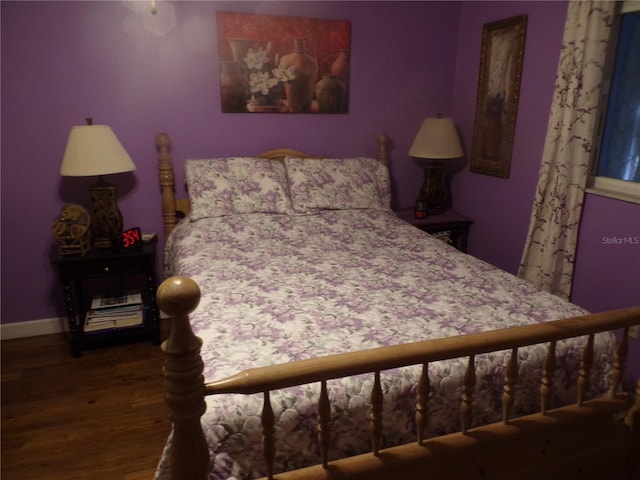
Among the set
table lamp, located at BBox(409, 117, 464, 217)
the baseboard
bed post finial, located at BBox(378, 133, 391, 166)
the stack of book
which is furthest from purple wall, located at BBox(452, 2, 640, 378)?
the baseboard

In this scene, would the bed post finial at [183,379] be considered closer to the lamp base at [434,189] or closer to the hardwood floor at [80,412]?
the hardwood floor at [80,412]

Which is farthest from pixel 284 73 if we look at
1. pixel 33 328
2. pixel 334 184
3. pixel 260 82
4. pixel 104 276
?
pixel 33 328

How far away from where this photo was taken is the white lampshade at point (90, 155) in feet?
7.69

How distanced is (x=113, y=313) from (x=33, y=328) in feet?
2.02

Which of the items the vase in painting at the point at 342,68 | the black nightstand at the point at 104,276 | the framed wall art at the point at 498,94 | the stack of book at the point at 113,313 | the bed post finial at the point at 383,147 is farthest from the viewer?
the bed post finial at the point at 383,147

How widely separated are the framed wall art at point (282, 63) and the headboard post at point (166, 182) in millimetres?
449

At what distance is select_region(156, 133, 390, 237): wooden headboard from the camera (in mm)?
2781

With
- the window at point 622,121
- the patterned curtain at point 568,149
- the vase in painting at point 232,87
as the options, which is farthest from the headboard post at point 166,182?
the window at point 622,121

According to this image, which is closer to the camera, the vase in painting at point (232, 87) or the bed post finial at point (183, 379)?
the bed post finial at point (183, 379)

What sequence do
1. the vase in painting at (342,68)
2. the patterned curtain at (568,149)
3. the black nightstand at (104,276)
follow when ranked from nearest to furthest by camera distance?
Answer: the patterned curtain at (568,149) → the black nightstand at (104,276) → the vase in painting at (342,68)

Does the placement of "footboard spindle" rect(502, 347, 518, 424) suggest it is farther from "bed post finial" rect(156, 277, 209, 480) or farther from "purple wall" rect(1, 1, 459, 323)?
"purple wall" rect(1, 1, 459, 323)

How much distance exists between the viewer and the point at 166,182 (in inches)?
111

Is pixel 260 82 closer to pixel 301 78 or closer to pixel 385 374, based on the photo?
pixel 301 78

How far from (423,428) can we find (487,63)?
8.85 feet
